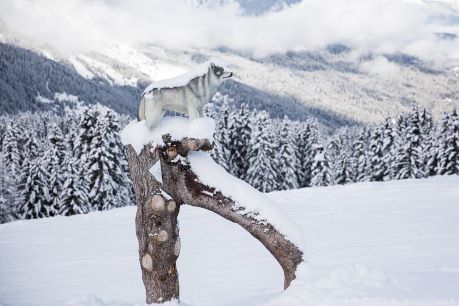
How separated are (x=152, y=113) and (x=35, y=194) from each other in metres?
31.4

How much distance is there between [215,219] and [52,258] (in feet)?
23.1

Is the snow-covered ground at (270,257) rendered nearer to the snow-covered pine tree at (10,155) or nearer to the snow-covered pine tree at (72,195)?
the snow-covered pine tree at (72,195)

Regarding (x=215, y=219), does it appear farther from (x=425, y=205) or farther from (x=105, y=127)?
(x=105, y=127)

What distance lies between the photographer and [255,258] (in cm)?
1227

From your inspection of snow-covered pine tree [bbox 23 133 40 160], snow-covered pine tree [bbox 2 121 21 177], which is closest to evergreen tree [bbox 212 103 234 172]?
snow-covered pine tree [bbox 23 133 40 160]

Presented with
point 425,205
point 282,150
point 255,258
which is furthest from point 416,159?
point 255,258

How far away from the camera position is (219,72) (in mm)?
5758

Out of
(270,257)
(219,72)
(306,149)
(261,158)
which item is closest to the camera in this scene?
(219,72)

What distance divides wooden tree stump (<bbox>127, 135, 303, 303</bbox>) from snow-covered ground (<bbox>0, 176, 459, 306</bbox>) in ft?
1.68

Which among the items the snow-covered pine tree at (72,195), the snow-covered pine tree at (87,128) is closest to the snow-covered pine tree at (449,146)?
the snow-covered pine tree at (87,128)

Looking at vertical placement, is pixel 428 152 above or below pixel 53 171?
below

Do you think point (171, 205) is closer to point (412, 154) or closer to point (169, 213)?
point (169, 213)

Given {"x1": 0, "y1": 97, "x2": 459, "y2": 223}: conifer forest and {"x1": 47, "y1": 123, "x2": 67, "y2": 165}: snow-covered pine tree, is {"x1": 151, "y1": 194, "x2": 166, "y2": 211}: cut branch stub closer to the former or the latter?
{"x1": 0, "y1": 97, "x2": 459, "y2": 223}: conifer forest

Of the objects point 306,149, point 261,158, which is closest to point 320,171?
point 306,149
